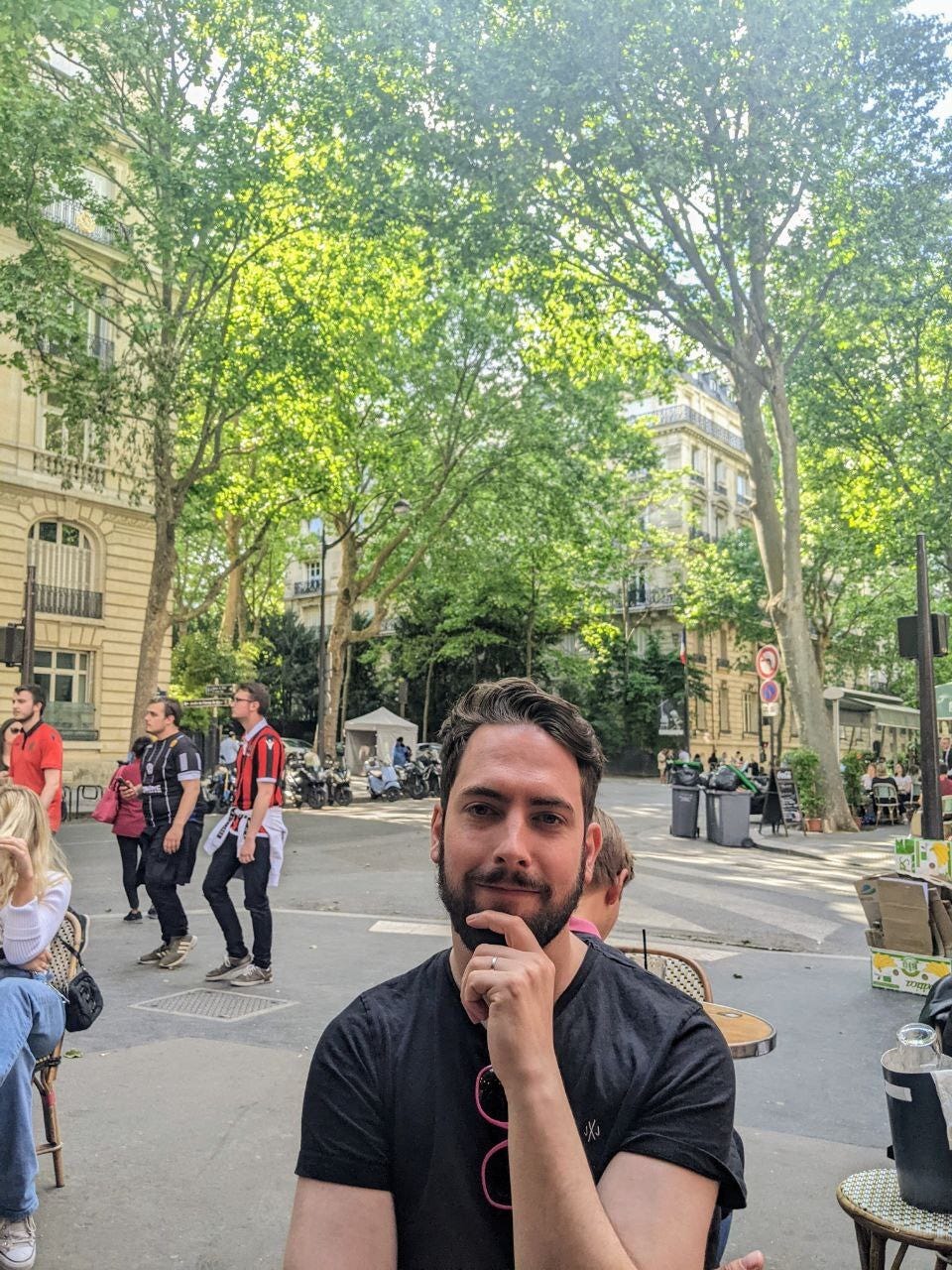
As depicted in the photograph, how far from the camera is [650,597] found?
53969 mm

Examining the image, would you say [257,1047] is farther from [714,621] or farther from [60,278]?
[714,621]

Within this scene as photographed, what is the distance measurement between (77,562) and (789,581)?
17919 millimetres

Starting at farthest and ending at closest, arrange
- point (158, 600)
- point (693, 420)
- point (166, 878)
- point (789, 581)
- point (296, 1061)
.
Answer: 1. point (693, 420)
2. point (158, 600)
3. point (789, 581)
4. point (166, 878)
5. point (296, 1061)

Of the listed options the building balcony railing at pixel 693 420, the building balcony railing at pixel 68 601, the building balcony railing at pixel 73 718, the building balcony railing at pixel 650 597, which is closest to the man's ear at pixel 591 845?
the building balcony railing at pixel 73 718

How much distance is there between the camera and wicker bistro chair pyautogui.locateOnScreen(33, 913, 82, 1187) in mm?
3908

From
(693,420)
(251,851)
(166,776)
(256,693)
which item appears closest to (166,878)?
(166,776)

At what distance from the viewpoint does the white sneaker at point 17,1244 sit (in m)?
3.34

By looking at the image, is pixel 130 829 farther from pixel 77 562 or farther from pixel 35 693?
pixel 77 562

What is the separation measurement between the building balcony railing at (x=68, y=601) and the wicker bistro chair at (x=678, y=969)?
2632 cm

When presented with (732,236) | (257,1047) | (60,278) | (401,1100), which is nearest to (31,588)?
(60,278)

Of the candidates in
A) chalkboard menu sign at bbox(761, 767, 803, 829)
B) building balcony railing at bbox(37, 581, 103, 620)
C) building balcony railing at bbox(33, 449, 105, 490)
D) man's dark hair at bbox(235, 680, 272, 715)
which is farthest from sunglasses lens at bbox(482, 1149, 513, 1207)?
building balcony railing at bbox(37, 581, 103, 620)

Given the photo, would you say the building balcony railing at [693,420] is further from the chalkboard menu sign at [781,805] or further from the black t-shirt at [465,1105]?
the black t-shirt at [465,1105]

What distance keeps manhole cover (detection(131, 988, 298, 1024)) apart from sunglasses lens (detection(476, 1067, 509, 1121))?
523 centimetres

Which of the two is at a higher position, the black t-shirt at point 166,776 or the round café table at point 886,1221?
the black t-shirt at point 166,776
